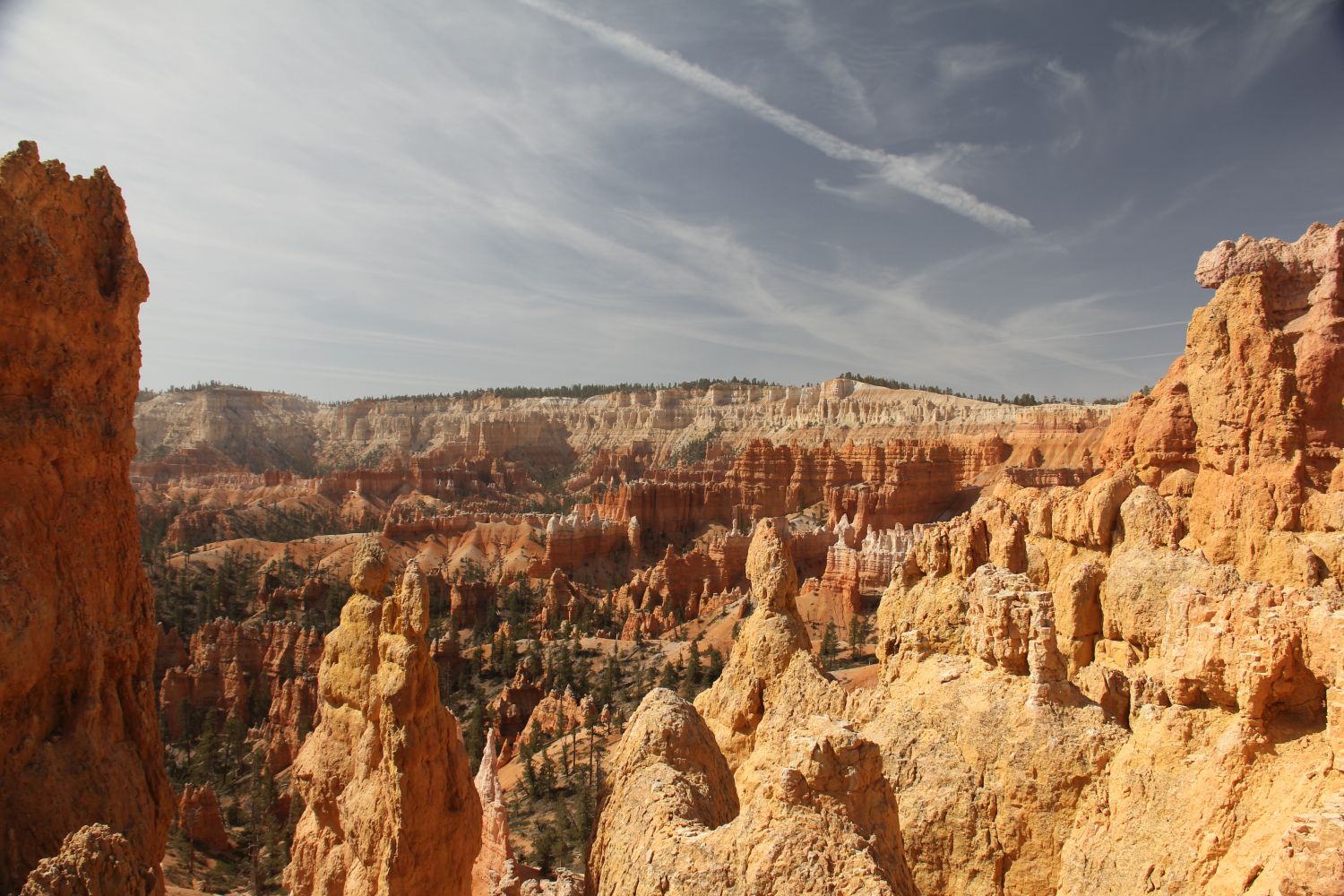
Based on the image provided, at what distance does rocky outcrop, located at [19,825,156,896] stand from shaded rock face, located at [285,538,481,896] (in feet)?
11.6

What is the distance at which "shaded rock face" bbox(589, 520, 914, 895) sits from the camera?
4211 millimetres

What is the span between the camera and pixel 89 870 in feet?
14.2

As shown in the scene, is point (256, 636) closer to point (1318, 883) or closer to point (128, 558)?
point (128, 558)

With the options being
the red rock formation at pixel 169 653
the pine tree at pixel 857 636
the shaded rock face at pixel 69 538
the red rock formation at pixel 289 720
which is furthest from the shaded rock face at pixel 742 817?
the red rock formation at pixel 169 653

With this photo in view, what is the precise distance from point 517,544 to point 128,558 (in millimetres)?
53713

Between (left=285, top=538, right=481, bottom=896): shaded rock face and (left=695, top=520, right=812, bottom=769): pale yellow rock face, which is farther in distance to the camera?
(left=695, top=520, right=812, bottom=769): pale yellow rock face

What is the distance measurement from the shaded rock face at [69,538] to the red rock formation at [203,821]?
1771cm

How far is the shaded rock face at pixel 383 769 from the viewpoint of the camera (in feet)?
26.3

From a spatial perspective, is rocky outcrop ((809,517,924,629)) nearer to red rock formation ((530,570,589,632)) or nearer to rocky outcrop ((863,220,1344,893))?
red rock formation ((530,570,589,632))

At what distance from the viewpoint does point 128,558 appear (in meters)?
6.64

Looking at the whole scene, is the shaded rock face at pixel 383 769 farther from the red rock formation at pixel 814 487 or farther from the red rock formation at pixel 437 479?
the red rock formation at pixel 437 479

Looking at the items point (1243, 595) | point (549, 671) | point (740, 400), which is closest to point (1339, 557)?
point (1243, 595)

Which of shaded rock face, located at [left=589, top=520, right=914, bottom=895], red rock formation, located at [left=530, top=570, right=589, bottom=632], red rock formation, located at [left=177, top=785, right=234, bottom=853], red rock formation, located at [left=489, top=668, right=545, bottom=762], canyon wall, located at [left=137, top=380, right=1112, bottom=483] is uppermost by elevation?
canyon wall, located at [left=137, top=380, right=1112, bottom=483]

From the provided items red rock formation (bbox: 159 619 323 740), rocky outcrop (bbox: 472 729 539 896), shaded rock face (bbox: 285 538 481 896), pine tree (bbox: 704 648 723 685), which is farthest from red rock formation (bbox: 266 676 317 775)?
shaded rock face (bbox: 285 538 481 896)
